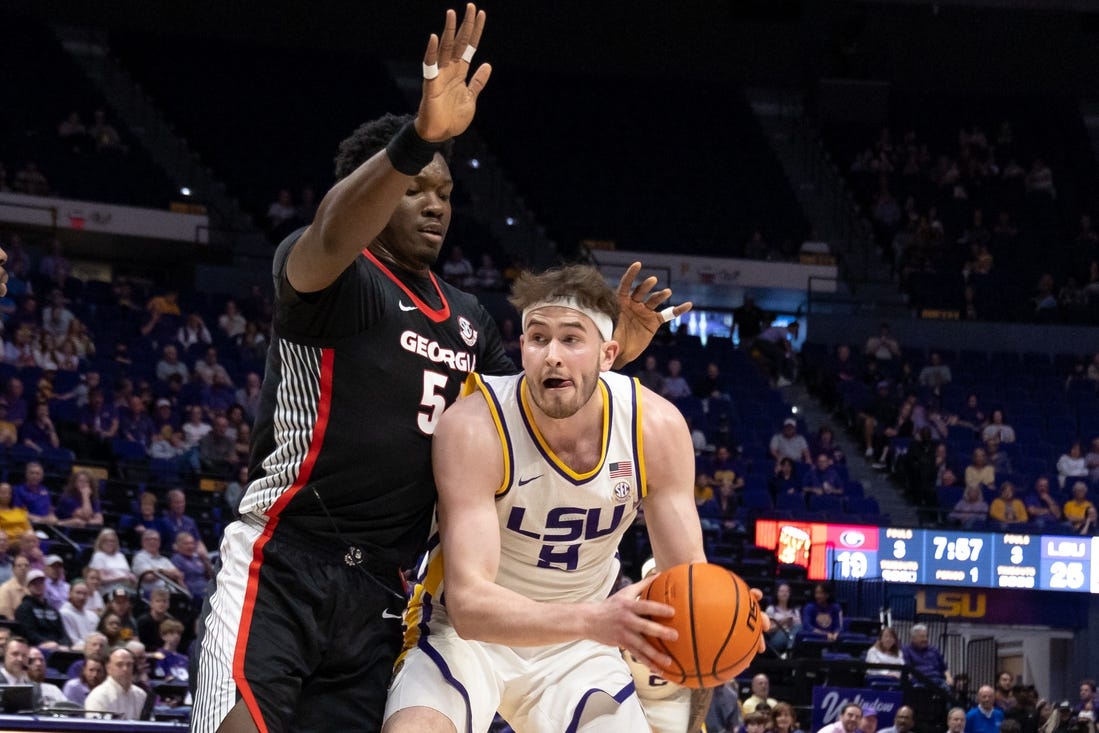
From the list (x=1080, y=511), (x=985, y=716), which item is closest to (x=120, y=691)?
(x=985, y=716)

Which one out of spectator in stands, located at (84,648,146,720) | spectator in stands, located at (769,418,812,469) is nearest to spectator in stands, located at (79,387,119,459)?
spectator in stands, located at (84,648,146,720)

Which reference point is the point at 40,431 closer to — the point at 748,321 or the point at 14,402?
the point at 14,402

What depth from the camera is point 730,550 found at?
16906mm

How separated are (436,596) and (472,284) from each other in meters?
18.2

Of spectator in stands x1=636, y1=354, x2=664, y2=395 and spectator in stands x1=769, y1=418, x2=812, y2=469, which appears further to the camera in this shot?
spectator in stands x1=636, y1=354, x2=664, y2=395

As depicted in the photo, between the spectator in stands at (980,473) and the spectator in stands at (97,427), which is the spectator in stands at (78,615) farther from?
the spectator in stands at (980,473)

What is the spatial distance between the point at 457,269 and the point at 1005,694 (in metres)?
10.6

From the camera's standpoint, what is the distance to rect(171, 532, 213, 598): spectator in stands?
13.2 meters

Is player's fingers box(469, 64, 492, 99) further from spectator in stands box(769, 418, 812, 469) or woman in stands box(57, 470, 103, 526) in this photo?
spectator in stands box(769, 418, 812, 469)

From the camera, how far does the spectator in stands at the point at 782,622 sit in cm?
1500

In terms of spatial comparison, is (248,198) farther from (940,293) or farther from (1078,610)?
(1078,610)

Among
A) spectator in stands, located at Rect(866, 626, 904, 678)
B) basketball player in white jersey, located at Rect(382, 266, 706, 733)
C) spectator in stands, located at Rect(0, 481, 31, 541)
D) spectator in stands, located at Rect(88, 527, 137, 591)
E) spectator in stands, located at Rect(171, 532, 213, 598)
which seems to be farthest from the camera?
spectator in stands, located at Rect(866, 626, 904, 678)

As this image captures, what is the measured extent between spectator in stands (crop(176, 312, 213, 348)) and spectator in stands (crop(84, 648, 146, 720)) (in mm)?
8267

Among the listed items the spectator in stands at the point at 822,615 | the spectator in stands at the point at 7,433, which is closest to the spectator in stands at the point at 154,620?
the spectator in stands at the point at 7,433
